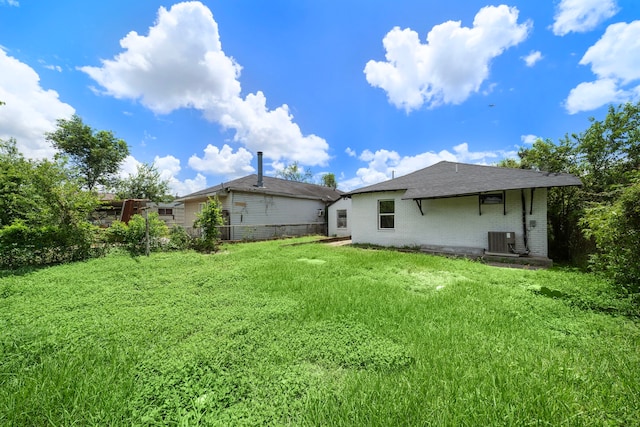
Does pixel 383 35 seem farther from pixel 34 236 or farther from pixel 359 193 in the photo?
pixel 34 236

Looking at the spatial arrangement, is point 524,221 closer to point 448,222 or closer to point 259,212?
point 448,222

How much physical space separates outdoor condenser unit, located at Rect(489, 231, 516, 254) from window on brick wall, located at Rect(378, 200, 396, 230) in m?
3.83

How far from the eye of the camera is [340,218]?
674 inches

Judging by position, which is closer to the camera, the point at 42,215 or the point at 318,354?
the point at 318,354

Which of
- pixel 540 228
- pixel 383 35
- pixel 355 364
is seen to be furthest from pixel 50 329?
pixel 383 35

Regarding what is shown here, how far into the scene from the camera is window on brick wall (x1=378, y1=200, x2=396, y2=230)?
36.8 feet

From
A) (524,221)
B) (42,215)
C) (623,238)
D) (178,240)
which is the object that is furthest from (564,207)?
(42,215)

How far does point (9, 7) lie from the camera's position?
5980mm

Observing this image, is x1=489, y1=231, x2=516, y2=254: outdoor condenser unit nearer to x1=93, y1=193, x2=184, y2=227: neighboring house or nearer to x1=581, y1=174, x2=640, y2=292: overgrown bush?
x1=581, y1=174, x2=640, y2=292: overgrown bush

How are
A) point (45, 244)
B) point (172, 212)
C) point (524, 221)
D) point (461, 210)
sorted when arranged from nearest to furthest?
point (45, 244) < point (524, 221) < point (461, 210) < point (172, 212)

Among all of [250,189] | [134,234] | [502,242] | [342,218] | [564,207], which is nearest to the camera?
[502,242]

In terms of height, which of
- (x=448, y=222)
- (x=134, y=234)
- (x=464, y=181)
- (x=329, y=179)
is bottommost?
(x=134, y=234)

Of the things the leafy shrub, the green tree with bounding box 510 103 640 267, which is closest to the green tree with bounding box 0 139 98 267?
the leafy shrub

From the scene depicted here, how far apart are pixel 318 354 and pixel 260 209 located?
13.8 m
